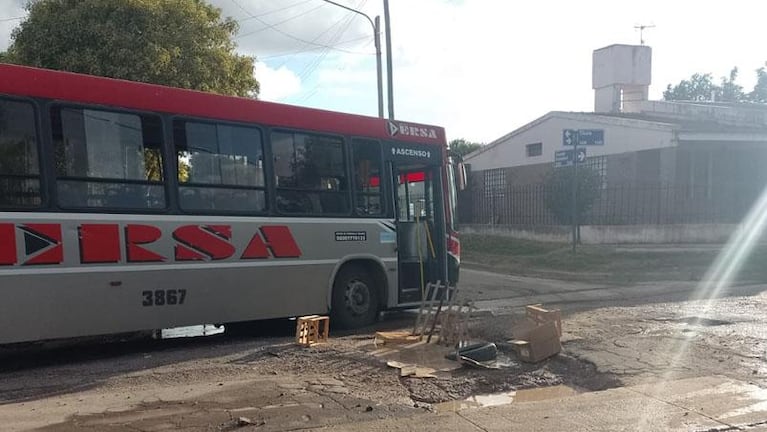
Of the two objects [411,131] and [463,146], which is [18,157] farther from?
[463,146]

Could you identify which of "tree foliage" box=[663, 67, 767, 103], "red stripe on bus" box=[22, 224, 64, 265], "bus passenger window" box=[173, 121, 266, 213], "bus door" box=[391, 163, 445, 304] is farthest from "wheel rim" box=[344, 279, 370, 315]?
"tree foliage" box=[663, 67, 767, 103]

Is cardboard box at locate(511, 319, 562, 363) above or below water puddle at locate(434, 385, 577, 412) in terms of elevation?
above

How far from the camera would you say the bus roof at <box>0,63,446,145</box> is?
21.5ft

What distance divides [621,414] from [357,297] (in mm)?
4740

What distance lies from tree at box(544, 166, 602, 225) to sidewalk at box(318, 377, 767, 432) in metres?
14.7

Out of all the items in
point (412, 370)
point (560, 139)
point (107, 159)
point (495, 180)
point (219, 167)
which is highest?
point (560, 139)

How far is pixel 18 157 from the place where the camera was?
6.46 metres

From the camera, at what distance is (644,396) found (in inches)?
231

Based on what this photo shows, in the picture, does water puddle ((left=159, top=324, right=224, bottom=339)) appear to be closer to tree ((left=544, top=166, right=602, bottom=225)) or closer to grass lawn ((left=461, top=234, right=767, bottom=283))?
grass lawn ((left=461, top=234, right=767, bottom=283))

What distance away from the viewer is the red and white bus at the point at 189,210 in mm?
6516

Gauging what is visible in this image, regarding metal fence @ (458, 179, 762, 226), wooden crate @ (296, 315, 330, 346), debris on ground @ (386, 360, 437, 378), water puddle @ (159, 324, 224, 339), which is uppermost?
metal fence @ (458, 179, 762, 226)

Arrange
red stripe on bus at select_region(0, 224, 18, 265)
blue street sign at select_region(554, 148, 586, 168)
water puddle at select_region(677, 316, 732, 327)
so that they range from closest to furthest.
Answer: red stripe on bus at select_region(0, 224, 18, 265) → water puddle at select_region(677, 316, 732, 327) → blue street sign at select_region(554, 148, 586, 168)

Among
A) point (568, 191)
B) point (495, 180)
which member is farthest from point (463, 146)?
point (568, 191)

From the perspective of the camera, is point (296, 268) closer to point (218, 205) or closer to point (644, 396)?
point (218, 205)
